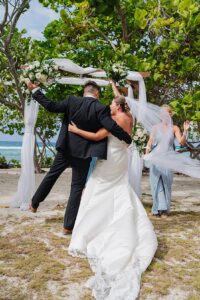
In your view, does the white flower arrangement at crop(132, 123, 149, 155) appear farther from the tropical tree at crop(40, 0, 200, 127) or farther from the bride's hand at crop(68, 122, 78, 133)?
the bride's hand at crop(68, 122, 78, 133)

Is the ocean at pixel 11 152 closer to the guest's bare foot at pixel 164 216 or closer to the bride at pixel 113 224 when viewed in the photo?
the guest's bare foot at pixel 164 216

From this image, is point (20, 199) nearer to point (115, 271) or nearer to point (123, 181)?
point (123, 181)

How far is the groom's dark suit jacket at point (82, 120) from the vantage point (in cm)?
491

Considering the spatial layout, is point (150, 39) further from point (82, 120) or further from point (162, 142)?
point (82, 120)

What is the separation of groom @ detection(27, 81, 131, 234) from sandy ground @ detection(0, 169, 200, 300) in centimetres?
72

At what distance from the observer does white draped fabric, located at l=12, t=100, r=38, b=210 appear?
704 centimetres

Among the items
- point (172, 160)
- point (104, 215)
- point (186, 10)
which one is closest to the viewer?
point (104, 215)

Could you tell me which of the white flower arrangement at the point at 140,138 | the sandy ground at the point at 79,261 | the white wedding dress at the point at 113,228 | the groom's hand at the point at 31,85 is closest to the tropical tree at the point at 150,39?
the white flower arrangement at the point at 140,138

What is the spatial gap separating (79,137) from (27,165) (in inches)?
90.1

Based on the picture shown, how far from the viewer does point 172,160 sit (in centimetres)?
676

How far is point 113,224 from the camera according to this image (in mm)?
4586

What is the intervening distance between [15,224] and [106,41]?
5.89 metres

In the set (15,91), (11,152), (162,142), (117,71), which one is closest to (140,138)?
(162,142)

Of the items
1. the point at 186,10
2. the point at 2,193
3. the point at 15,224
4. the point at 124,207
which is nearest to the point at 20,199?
the point at 15,224
